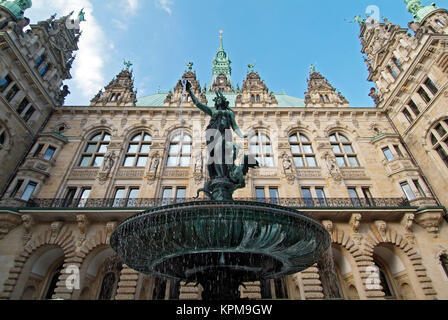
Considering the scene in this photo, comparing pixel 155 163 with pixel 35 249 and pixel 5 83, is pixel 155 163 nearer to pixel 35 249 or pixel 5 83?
pixel 35 249

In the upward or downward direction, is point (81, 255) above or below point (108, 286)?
above

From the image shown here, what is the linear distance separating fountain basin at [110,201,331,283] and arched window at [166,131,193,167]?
11.8 m

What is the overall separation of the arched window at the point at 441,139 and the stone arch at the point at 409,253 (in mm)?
5992

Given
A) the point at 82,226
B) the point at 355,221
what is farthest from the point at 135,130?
the point at 355,221

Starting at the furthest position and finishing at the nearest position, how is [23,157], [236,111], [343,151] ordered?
1. [236,111]
2. [343,151]
3. [23,157]

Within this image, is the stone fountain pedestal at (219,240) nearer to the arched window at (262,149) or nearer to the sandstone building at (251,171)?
the sandstone building at (251,171)

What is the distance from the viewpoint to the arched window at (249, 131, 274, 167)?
55.3ft

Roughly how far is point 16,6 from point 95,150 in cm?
1395

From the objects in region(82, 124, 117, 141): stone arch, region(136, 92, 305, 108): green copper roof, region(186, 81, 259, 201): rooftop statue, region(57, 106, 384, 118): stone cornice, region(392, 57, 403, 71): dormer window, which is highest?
region(136, 92, 305, 108): green copper roof

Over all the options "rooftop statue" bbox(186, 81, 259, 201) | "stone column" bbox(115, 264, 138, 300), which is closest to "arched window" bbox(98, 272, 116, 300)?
"stone column" bbox(115, 264, 138, 300)

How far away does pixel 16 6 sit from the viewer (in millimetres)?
19344

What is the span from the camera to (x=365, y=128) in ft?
60.8

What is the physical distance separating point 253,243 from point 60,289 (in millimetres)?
10732

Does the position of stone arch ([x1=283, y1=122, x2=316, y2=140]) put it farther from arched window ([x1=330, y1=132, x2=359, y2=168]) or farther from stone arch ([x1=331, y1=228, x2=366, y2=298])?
stone arch ([x1=331, y1=228, x2=366, y2=298])
